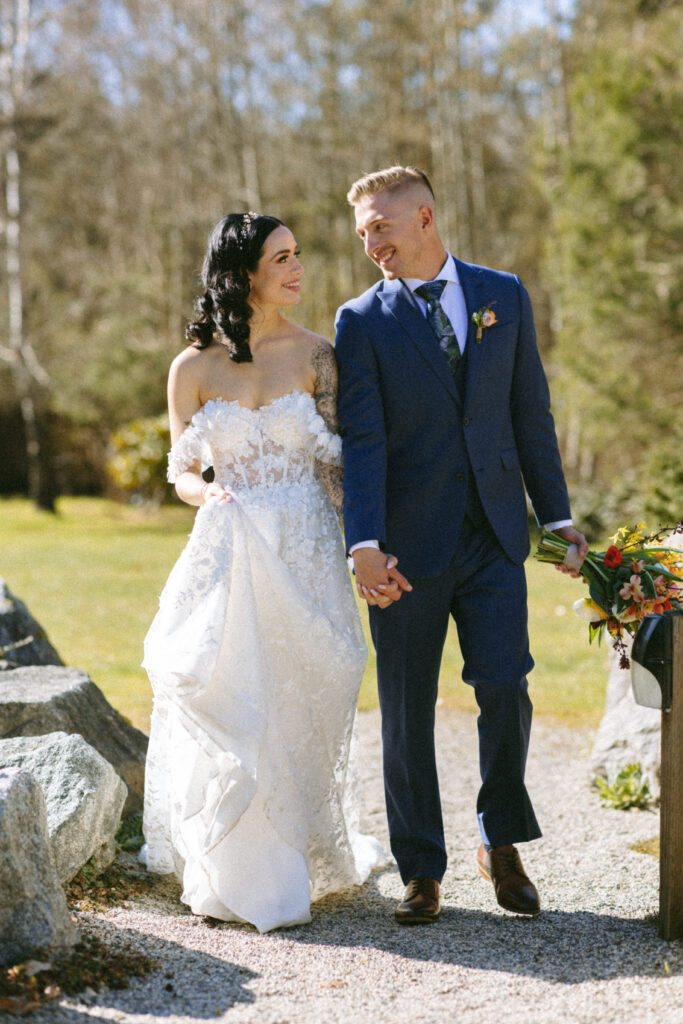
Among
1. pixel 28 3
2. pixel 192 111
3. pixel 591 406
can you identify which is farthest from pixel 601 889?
pixel 192 111

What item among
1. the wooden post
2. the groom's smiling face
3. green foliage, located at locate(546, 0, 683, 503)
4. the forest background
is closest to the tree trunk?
the forest background

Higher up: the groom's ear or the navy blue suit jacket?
the groom's ear

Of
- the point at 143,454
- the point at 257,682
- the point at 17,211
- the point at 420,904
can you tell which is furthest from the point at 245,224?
the point at 17,211

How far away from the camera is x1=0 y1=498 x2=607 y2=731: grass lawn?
6.96 meters

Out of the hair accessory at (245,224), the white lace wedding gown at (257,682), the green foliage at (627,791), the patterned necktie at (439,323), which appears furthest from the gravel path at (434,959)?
the hair accessory at (245,224)

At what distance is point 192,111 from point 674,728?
76.3 feet

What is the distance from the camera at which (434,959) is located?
307 centimetres

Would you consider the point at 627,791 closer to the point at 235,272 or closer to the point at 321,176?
the point at 235,272

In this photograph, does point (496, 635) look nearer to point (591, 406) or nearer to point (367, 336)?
point (367, 336)

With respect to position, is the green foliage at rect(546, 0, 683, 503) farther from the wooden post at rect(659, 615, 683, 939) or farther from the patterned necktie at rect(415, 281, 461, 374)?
the wooden post at rect(659, 615, 683, 939)

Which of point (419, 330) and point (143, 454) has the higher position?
point (419, 330)

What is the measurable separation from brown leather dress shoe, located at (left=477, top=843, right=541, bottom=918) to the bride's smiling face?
1900 millimetres

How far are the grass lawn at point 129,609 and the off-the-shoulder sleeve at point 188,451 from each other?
2.66 metres

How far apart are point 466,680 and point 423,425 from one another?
0.82 m
